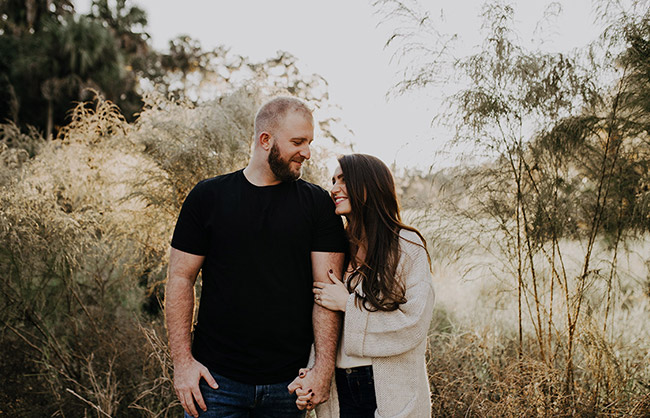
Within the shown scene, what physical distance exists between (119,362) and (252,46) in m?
7.31

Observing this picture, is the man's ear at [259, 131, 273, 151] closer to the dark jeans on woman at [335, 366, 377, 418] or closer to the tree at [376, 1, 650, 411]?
the dark jeans on woman at [335, 366, 377, 418]

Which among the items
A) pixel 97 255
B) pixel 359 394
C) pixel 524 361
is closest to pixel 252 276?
pixel 359 394

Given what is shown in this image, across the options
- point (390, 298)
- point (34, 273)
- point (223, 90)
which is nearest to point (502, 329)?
point (390, 298)

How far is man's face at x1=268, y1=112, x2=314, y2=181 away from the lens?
2254 mm

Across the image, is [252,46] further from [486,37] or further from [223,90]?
[486,37]

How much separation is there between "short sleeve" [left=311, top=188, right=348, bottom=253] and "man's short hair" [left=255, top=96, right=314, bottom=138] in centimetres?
39

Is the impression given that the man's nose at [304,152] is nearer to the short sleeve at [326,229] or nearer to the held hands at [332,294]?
the short sleeve at [326,229]

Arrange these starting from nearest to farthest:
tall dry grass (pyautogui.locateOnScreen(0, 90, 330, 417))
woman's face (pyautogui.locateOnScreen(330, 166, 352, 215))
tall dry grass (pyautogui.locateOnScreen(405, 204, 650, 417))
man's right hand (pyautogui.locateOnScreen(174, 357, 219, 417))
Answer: man's right hand (pyautogui.locateOnScreen(174, 357, 219, 417)) → woman's face (pyautogui.locateOnScreen(330, 166, 352, 215)) → tall dry grass (pyautogui.locateOnScreen(405, 204, 650, 417)) → tall dry grass (pyautogui.locateOnScreen(0, 90, 330, 417))

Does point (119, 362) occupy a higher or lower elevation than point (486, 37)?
lower

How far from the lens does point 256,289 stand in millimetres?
2207

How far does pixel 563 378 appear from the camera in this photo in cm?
376

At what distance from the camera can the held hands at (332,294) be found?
2221 mm

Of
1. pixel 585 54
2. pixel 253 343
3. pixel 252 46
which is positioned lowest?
pixel 253 343

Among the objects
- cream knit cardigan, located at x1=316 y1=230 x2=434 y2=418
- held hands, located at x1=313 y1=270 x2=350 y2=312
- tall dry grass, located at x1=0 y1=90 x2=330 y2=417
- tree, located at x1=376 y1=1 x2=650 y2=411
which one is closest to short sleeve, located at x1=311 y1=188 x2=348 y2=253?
held hands, located at x1=313 y1=270 x2=350 y2=312
